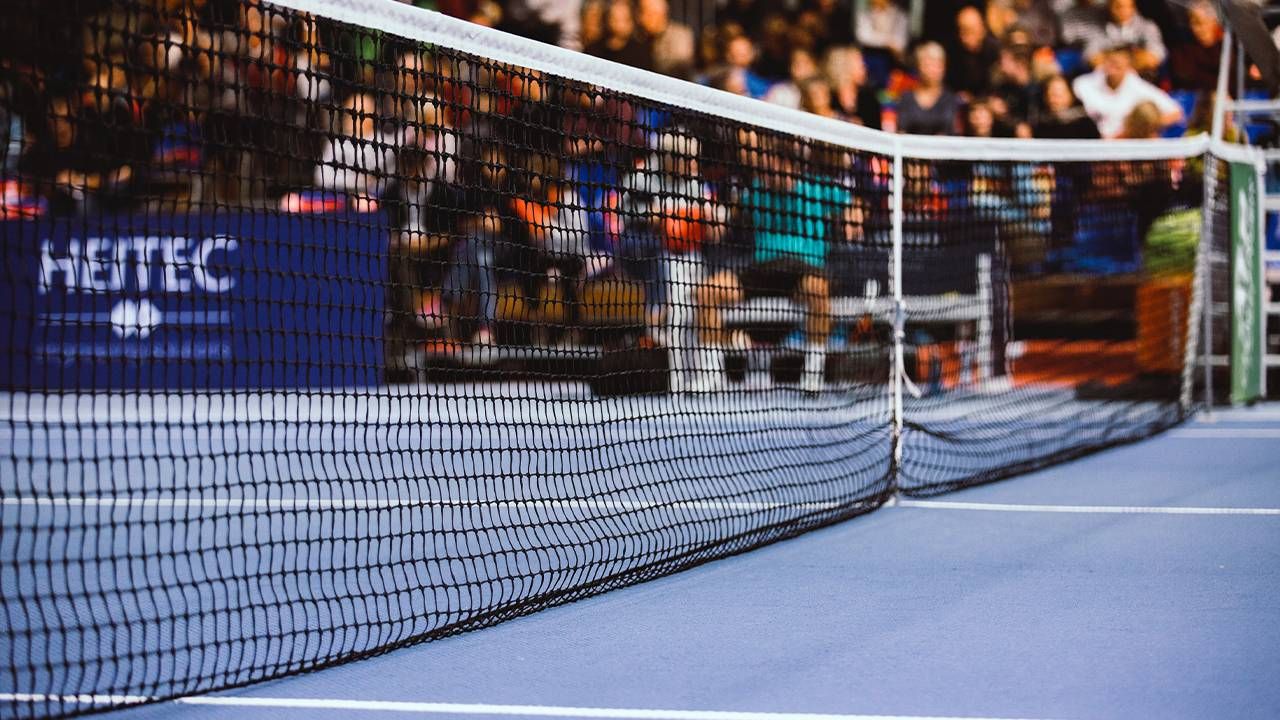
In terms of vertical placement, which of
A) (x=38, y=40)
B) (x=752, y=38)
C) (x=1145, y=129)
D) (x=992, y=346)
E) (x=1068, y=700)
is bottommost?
(x=1068, y=700)

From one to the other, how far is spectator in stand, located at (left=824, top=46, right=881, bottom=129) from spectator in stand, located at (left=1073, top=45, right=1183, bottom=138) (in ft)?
4.91

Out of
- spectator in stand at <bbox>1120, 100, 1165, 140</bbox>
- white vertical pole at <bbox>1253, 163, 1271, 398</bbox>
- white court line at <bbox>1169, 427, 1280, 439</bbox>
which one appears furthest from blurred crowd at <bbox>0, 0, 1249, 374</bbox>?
white court line at <bbox>1169, 427, 1280, 439</bbox>

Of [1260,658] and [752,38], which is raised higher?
[752,38]

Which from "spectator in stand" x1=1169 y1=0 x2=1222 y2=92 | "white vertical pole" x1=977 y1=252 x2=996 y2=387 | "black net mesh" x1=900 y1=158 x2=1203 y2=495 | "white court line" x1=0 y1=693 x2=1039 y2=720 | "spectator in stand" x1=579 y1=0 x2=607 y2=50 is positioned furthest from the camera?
"spectator in stand" x1=579 y1=0 x2=607 y2=50

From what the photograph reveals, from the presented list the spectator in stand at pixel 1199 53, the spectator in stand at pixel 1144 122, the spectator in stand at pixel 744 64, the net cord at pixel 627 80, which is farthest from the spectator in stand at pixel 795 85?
the net cord at pixel 627 80

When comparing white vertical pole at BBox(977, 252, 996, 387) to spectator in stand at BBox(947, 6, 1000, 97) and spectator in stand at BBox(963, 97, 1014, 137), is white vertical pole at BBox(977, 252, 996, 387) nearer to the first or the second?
spectator in stand at BBox(963, 97, 1014, 137)

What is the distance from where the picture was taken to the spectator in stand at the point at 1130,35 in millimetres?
10414

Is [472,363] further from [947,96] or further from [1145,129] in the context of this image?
[1145,129]

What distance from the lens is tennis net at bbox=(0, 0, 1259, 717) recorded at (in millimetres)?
3092

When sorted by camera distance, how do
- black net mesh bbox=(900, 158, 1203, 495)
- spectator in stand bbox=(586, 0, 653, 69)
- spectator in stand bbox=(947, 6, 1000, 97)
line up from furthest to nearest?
spectator in stand bbox=(947, 6, 1000, 97)
spectator in stand bbox=(586, 0, 653, 69)
black net mesh bbox=(900, 158, 1203, 495)

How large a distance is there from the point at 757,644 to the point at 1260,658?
96cm

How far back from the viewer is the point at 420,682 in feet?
8.59

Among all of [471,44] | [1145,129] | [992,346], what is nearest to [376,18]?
[471,44]

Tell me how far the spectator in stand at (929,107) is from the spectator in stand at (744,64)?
164 cm
